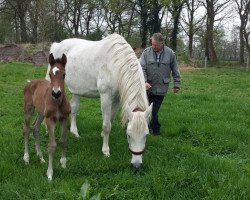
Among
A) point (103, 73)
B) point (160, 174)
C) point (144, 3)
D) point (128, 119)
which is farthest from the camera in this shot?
point (144, 3)

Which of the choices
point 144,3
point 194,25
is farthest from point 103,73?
point 194,25

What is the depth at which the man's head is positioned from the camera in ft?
24.4

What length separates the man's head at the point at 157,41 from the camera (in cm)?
744

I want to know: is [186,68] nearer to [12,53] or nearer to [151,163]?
[12,53]

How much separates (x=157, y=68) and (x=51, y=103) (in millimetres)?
3083

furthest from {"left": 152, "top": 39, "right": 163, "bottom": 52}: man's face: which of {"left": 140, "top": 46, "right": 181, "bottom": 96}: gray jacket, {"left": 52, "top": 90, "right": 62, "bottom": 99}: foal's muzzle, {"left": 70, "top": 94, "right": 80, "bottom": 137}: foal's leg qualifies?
{"left": 52, "top": 90, "right": 62, "bottom": 99}: foal's muzzle

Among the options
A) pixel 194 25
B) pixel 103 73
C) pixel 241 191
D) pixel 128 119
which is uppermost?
pixel 194 25

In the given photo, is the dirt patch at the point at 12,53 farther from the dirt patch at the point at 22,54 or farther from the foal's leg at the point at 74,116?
the foal's leg at the point at 74,116

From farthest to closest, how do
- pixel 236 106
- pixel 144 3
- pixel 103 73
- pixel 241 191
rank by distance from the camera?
pixel 144 3 → pixel 236 106 → pixel 103 73 → pixel 241 191

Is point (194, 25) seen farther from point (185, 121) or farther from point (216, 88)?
point (185, 121)

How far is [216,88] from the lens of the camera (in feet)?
55.5

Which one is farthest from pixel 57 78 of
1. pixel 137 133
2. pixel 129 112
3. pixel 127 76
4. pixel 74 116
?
pixel 74 116

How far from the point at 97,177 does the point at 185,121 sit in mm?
4129

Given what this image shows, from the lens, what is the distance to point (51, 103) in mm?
5246
